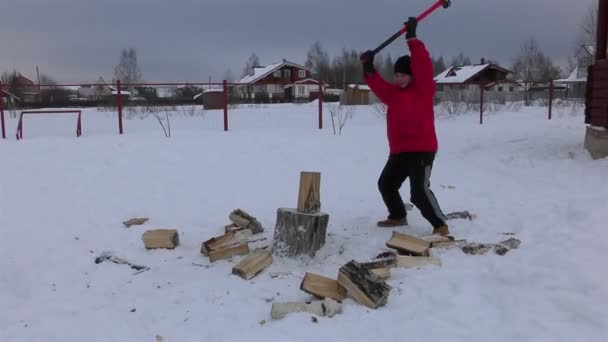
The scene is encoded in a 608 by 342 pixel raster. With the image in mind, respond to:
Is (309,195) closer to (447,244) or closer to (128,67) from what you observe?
(447,244)

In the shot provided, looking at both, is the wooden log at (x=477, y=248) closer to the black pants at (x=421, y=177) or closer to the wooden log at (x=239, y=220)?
the black pants at (x=421, y=177)

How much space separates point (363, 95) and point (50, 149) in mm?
30014

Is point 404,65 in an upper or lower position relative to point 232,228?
upper

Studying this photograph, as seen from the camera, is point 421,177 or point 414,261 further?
point 421,177

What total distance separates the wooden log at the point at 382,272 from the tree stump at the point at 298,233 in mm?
653

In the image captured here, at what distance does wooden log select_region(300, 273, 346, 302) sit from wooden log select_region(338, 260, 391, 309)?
0.05 metres

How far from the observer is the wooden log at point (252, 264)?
3725 millimetres

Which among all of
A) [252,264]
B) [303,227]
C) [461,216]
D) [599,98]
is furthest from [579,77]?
[252,264]

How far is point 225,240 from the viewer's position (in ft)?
14.5

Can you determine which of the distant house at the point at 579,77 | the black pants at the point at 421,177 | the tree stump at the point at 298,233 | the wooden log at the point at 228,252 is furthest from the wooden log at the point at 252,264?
the distant house at the point at 579,77

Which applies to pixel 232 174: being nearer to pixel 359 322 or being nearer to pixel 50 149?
pixel 50 149

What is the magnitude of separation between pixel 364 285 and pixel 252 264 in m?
0.95

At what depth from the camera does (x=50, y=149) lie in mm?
8391

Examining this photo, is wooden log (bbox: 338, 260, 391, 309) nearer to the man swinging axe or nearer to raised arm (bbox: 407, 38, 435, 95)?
the man swinging axe
